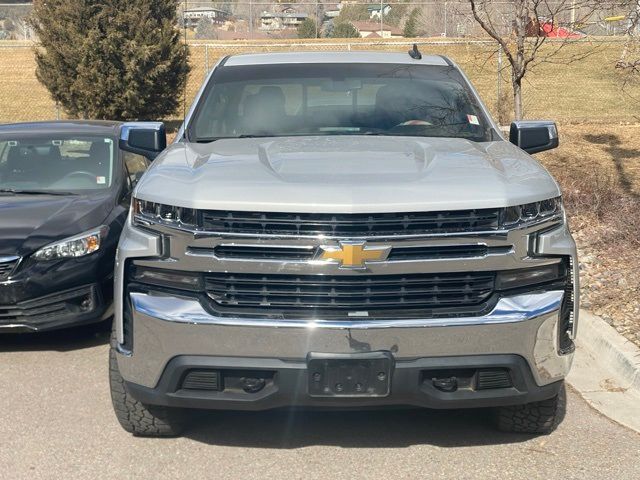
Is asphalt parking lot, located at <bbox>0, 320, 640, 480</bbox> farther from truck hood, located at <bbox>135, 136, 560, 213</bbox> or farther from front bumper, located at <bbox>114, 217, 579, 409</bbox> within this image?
truck hood, located at <bbox>135, 136, 560, 213</bbox>

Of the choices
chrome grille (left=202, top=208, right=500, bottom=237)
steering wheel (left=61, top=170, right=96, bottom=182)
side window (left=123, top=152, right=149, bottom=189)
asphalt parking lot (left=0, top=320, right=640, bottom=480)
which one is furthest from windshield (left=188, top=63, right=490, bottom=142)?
steering wheel (left=61, top=170, right=96, bottom=182)

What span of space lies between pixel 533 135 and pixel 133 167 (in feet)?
12.4

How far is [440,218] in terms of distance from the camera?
143 inches

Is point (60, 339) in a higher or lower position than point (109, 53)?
lower

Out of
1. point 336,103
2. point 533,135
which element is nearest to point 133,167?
point 336,103

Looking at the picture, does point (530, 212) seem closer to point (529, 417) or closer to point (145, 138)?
point (529, 417)

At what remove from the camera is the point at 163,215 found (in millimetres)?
3764

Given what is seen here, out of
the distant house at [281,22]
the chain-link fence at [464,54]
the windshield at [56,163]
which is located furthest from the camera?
the distant house at [281,22]

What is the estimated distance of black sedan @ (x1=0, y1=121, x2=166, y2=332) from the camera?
18.4 ft

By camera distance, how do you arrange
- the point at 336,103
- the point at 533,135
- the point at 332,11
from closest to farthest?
the point at 533,135
the point at 336,103
the point at 332,11

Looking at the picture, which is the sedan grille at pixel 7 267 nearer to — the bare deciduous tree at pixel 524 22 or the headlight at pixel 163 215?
the headlight at pixel 163 215

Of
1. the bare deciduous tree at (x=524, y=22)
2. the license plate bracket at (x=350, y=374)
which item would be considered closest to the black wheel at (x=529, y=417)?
the license plate bracket at (x=350, y=374)

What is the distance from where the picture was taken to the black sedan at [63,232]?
18.4ft

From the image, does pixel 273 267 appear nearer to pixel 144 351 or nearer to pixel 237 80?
pixel 144 351
